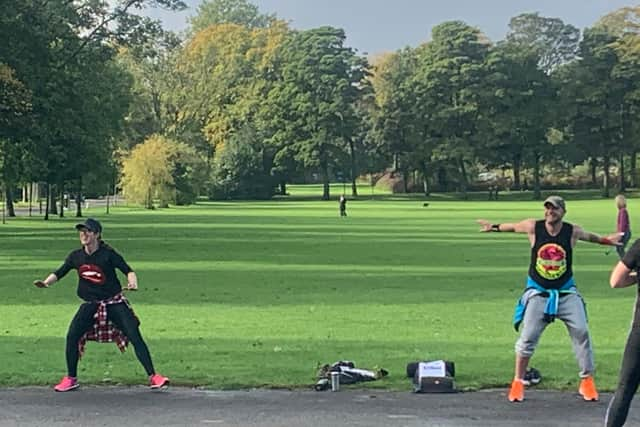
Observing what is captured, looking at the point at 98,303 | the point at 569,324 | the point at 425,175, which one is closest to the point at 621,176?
the point at 425,175

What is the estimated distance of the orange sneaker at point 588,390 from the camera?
31.7 ft

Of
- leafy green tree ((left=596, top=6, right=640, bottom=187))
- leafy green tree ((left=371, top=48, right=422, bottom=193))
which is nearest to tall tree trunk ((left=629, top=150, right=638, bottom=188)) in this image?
leafy green tree ((left=596, top=6, right=640, bottom=187))

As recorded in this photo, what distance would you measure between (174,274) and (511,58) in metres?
90.7

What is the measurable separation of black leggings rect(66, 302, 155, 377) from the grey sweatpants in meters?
3.60

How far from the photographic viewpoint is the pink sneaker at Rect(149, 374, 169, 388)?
10.3 meters

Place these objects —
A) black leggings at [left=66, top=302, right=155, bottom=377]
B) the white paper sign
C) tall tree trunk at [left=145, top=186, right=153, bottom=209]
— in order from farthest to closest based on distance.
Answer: tall tree trunk at [left=145, top=186, right=153, bottom=209]
black leggings at [left=66, top=302, right=155, bottom=377]
the white paper sign

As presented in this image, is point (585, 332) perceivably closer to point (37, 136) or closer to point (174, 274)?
point (174, 274)

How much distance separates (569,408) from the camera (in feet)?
30.7

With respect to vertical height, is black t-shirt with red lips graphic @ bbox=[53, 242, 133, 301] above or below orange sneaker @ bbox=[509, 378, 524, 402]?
above

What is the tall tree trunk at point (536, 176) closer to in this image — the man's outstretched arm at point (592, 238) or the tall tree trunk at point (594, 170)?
the tall tree trunk at point (594, 170)

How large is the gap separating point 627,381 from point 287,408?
3.09 m

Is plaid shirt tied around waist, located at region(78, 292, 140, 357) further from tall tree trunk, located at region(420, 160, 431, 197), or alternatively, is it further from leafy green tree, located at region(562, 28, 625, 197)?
leafy green tree, located at region(562, 28, 625, 197)

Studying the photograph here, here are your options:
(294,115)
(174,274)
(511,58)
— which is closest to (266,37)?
(294,115)

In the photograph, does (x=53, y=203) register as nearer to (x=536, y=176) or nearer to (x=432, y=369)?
(x=536, y=176)
